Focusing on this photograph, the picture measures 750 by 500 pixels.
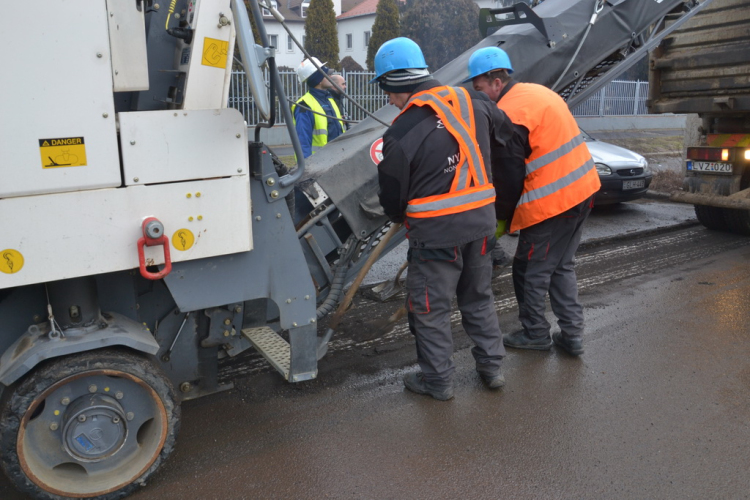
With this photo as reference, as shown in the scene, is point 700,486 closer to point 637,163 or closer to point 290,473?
point 290,473

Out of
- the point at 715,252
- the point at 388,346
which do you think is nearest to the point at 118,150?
the point at 388,346

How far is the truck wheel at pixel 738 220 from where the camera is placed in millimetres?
7092

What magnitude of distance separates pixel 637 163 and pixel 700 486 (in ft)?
21.3

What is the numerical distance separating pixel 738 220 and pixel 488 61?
15.6ft

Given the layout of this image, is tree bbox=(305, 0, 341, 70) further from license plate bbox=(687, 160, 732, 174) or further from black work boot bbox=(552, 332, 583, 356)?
black work boot bbox=(552, 332, 583, 356)

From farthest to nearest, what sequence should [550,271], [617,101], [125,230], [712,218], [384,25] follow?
[384,25] < [617,101] < [712,218] < [550,271] < [125,230]

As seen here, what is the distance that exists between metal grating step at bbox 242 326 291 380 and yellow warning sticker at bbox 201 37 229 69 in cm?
135

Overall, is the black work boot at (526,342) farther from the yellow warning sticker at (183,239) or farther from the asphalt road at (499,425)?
the yellow warning sticker at (183,239)

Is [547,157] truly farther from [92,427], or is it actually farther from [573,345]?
[92,427]

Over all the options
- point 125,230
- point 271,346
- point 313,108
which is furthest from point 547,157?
point 313,108

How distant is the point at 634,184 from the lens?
28.1ft

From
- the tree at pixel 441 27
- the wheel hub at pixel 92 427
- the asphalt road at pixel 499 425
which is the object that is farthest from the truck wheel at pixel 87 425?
the tree at pixel 441 27

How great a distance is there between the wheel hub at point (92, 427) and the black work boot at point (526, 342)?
8.17 ft

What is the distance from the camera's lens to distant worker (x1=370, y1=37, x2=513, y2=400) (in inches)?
128
